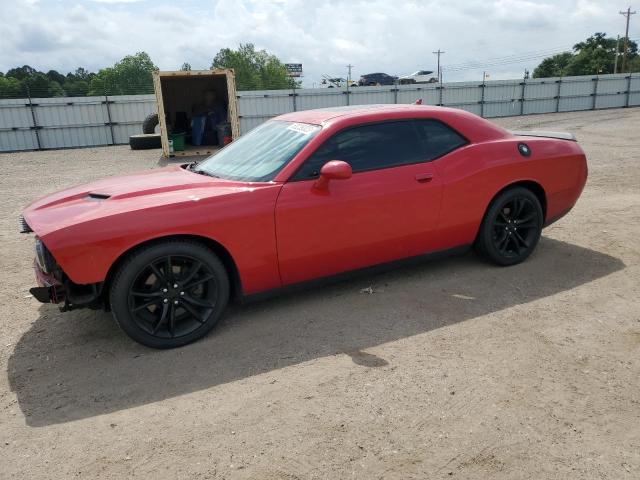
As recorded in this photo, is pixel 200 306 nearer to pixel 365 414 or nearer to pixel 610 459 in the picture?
pixel 365 414

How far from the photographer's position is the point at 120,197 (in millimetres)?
3562

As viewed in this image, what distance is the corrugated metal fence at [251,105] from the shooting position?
68.1ft

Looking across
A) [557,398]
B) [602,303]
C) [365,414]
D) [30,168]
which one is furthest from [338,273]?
[30,168]

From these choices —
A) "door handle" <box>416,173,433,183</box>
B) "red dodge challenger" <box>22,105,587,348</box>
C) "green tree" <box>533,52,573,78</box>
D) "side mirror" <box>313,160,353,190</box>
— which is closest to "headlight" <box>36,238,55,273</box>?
"red dodge challenger" <box>22,105,587,348</box>

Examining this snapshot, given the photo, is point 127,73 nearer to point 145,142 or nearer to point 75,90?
point 75,90

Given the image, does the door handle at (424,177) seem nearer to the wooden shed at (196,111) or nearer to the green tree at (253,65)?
the wooden shed at (196,111)

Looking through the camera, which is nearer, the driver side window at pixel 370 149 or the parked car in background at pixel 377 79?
the driver side window at pixel 370 149

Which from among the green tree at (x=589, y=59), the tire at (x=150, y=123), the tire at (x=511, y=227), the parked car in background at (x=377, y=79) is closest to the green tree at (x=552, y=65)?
the green tree at (x=589, y=59)

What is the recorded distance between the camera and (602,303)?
3.94 metres

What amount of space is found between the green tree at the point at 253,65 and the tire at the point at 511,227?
293ft

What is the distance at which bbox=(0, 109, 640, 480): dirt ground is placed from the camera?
2.40 m

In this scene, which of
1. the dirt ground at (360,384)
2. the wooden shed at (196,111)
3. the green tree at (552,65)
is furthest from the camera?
the green tree at (552,65)

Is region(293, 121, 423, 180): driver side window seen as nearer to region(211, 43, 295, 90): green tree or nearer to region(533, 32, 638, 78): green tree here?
region(533, 32, 638, 78): green tree

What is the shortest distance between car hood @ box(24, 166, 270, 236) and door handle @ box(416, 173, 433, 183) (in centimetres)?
130
